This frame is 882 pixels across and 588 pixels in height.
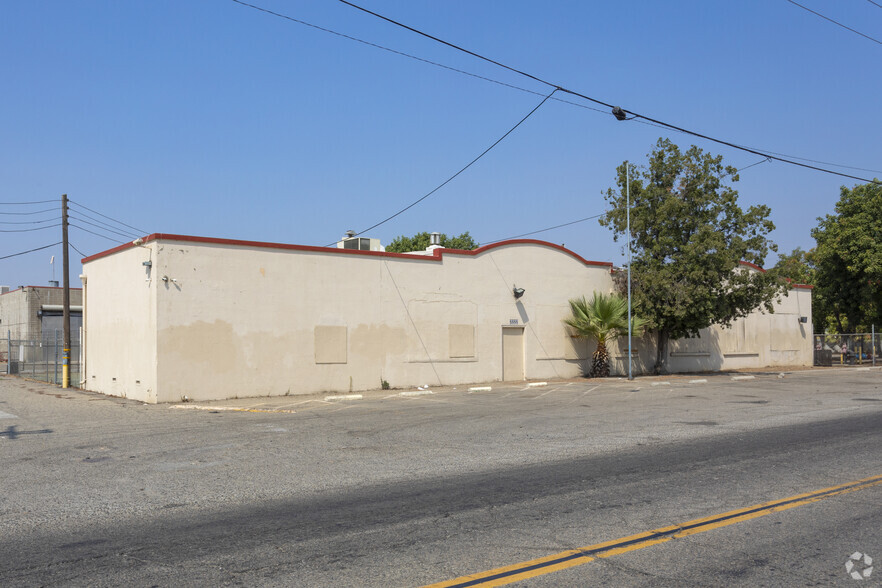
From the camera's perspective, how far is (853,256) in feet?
140

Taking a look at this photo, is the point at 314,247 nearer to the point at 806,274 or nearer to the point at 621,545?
the point at 621,545

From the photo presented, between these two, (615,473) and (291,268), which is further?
(291,268)

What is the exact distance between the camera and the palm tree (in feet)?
87.9

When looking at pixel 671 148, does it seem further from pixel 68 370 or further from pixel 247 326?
pixel 68 370

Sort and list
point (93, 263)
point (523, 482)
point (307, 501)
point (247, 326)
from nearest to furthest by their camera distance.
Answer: point (307, 501) < point (523, 482) < point (247, 326) < point (93, 263)

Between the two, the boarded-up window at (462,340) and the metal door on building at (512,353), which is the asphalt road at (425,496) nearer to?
the boarded-up window at (462,340)

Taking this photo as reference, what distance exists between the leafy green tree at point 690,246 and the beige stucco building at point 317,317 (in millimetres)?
2412

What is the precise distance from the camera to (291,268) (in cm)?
2116

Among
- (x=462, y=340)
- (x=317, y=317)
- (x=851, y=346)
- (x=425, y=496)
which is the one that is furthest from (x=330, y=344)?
(x=851, y=346)

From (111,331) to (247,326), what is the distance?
5.22 meters

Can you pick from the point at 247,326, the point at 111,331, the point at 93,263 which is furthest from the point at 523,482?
the point at 93,263

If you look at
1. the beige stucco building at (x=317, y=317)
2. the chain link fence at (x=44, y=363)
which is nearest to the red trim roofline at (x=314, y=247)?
the beige stucco building at (x=317, y=317)

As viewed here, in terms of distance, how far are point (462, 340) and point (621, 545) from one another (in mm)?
18988

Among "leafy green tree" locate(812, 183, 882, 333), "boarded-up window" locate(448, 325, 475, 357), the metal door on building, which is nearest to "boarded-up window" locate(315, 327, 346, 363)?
"boarded-up window" locate(448, 325, 475, 357)
